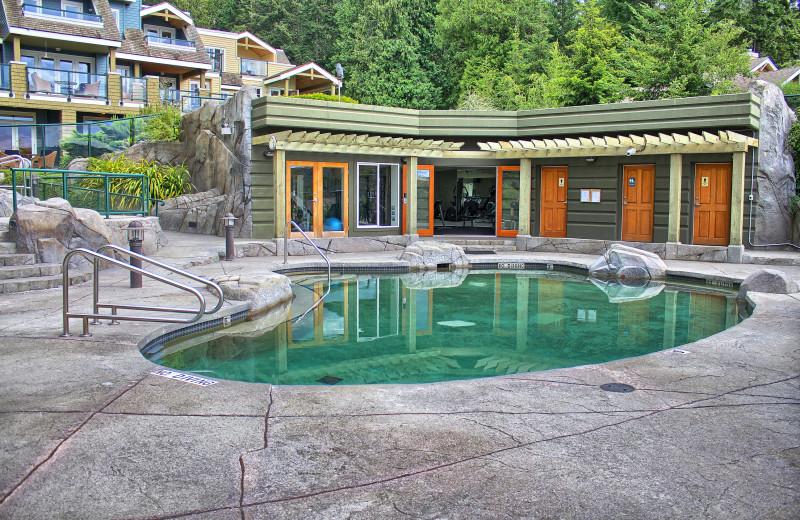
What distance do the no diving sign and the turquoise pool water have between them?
113 cm

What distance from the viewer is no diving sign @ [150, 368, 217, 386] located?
198 inches

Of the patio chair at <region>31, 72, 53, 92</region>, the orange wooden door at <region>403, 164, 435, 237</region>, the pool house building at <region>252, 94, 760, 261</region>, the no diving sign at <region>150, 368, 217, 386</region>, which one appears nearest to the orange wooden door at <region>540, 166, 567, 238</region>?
the pool house building at <region>252, 94, 760, 261</region>

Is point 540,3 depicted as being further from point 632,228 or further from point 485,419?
point 485,419

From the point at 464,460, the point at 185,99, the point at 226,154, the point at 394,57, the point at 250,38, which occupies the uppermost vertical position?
→ the point at 250,38

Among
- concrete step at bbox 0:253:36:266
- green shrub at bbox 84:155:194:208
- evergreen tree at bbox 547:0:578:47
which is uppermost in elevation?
evergreen tree at bbox 547:0:578:47

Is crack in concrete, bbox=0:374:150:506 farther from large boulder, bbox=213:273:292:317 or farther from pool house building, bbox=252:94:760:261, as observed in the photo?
pool house building, bbox=252:94:760:261

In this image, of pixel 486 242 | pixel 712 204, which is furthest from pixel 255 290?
pixel 712 204

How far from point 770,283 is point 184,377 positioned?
8757mm

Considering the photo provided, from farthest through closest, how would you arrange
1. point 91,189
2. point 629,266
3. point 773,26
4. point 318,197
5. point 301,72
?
point 301,72 < point 773,26 < point 318,197 < point 91,189 < point 629,266

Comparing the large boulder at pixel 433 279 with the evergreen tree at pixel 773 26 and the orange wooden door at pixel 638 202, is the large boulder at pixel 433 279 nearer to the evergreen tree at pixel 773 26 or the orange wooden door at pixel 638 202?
the orange wooden door at pixel 638 202

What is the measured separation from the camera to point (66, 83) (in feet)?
80.4

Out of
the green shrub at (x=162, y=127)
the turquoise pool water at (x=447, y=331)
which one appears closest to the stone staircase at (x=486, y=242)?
the turquoise pool water at (x=447, y=331)

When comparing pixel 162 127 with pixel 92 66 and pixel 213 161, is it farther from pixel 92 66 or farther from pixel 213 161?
pixel 92 66

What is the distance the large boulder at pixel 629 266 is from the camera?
41.9 ft
